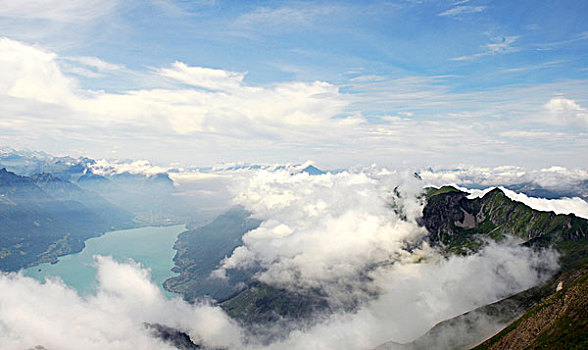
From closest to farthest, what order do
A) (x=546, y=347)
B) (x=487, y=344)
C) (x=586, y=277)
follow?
(x=546, y=347) → (x=586, y=277) → (x=487, y=344)

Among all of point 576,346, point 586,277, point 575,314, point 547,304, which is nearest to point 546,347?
point 576,346

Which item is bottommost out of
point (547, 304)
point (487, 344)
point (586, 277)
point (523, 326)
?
point (487, 344)

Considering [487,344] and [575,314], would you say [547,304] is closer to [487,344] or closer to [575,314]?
[575,314]

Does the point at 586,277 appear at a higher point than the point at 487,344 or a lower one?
higher

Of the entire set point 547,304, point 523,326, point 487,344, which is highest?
point 547,304

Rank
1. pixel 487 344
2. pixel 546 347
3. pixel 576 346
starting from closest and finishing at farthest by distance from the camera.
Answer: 1. pixel 576 346
2. pixel 546 347
3. pixel 487 344

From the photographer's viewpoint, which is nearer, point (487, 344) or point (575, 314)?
point (575, 314)

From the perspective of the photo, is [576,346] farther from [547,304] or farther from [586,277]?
[586,277]

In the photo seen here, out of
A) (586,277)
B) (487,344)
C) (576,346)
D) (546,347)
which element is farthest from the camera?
(487,344)

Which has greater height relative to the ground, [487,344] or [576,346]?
[576,346]
